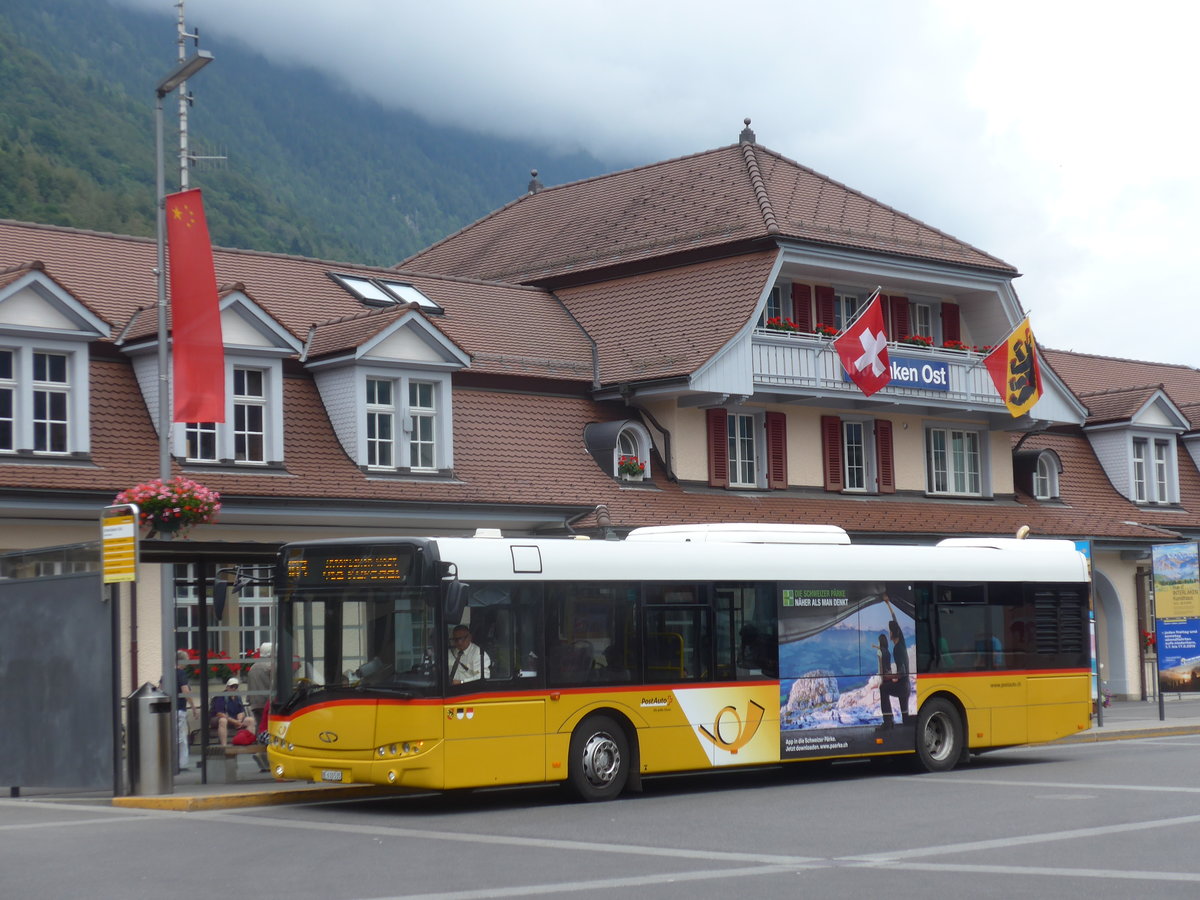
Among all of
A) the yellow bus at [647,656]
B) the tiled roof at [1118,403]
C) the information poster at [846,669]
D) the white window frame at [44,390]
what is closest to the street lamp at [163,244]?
the yellow bus at [647,656]

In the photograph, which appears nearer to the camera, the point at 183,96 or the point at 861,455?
the point at 183,96

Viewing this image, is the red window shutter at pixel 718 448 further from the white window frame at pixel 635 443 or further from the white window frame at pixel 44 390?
the white window frame at pixel 44 390

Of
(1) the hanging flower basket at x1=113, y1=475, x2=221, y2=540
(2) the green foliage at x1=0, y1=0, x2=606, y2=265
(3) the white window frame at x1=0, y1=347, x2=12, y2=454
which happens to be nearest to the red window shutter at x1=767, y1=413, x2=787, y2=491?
(3) the white window frame at x1=0, y1=347, x2=12, y2=454

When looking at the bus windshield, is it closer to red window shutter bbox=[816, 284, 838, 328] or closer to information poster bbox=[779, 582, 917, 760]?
information poster bbox=[779, 582, 917, 760]

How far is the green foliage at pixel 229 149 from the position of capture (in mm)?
74138

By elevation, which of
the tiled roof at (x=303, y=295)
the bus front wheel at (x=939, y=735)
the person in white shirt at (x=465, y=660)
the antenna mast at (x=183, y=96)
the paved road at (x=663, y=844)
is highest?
the antenna mast at (x=183, y=96)

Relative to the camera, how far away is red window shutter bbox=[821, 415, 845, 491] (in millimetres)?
35469

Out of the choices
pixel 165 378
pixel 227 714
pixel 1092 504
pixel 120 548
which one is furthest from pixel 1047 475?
pixel 120 548

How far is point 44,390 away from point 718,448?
A: 13395 mm

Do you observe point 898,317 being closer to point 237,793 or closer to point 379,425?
point 379,425

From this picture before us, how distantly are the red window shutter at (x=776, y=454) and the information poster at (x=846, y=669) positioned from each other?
12.3 metres

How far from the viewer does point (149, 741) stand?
18719 millimetres

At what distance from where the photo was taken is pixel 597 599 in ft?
61.6

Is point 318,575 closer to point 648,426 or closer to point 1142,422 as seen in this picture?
point 648,426
